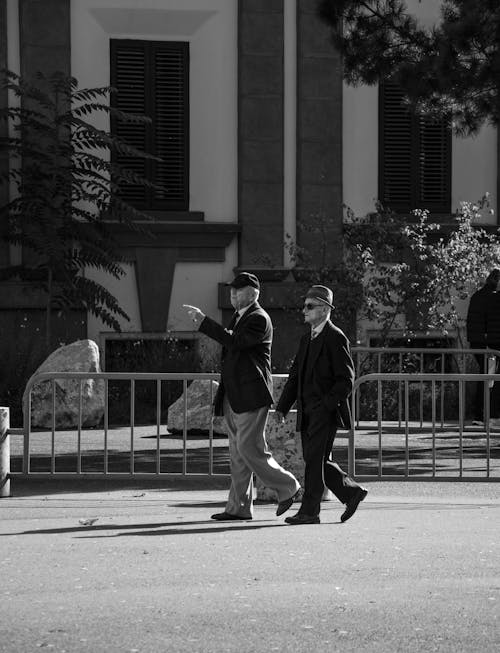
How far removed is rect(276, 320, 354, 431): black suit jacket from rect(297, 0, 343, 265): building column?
1143 centimetres

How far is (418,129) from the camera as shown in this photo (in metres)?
23.7

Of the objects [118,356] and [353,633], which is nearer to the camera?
[353,633]

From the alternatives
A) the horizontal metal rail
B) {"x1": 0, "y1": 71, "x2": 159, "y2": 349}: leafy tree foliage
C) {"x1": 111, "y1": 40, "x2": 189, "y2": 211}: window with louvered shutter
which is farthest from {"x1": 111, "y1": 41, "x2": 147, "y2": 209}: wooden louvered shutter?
the horizontal metal rail

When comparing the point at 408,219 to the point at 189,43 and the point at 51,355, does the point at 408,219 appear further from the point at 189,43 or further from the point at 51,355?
the point at 51,355

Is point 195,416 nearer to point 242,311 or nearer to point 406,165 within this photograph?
point 242,311

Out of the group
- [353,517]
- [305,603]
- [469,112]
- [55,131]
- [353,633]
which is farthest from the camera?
[55,131]

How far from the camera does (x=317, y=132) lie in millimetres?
23016

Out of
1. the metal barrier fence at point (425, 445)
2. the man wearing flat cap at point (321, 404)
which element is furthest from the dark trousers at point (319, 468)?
the metal barrier fence at point (425, 445)

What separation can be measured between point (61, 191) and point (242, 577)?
44.1 feet

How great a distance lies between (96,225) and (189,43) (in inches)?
119

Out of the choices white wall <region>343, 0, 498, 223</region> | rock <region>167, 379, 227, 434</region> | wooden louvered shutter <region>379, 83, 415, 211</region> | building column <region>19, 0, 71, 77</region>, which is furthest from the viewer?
wooden louvered shutter <region>379, 83, 415, 211</region>

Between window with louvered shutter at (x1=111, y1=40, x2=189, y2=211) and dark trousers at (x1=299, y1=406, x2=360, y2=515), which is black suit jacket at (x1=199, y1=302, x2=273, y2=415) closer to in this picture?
dark trousers at (x1=299, y1=406, x2=360, y2=515)

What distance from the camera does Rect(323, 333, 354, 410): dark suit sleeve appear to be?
11.1 m

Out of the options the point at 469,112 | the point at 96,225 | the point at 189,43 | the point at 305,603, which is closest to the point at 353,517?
the point at 305,603
